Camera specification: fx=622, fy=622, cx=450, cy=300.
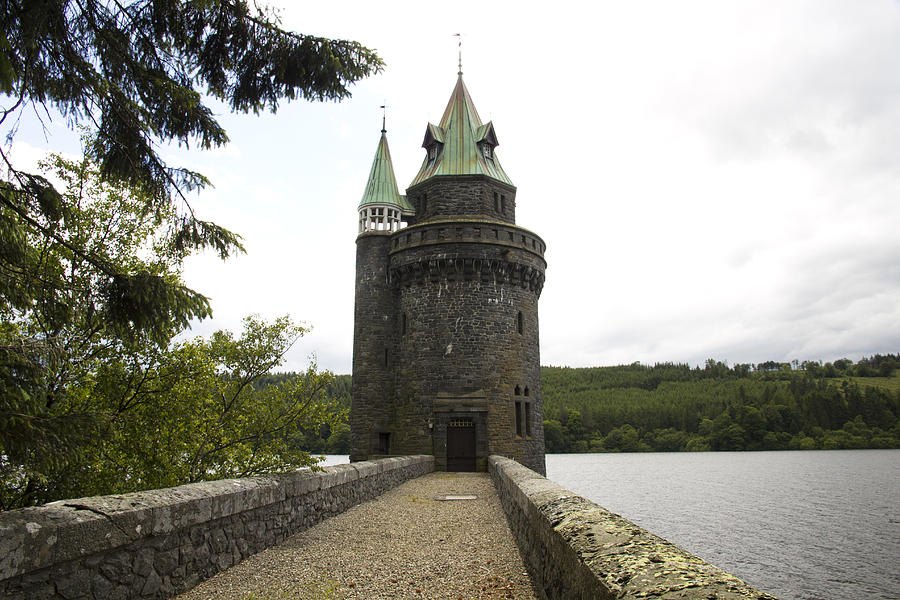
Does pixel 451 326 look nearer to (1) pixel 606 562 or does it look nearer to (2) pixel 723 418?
(1) pixel 606 562

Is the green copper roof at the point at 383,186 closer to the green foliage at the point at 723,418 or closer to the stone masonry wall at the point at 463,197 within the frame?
the stone masonry wall at the point at 463,197

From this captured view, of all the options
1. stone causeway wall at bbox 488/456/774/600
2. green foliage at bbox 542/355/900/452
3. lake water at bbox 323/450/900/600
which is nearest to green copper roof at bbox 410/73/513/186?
lake water at bbox 323/450/900/600

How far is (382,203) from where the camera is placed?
25.3 metres

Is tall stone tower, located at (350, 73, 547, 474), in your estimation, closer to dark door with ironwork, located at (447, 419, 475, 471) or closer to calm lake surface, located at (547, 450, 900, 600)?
dark door with ironwork, located at (447, 419, 475, 471)

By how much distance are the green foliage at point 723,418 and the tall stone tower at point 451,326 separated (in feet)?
231

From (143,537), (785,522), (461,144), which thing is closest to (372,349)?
(461,144)

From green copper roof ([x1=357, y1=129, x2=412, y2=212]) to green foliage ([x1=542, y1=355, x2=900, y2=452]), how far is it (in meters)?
69.8

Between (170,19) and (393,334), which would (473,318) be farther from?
(170,19)

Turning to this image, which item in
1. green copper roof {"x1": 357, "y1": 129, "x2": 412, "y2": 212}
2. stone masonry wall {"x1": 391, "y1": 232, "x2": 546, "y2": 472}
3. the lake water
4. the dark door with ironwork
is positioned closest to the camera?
the lake water

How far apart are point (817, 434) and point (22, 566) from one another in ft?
342

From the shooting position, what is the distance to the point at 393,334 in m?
23.5

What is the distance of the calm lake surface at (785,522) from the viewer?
18984 mm

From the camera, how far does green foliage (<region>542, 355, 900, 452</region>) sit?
296 feet

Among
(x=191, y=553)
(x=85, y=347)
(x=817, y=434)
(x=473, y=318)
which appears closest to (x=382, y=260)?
(x=473, y=318)
